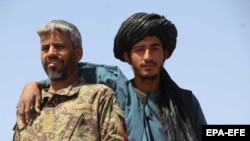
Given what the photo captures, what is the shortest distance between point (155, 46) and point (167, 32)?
0.24 m

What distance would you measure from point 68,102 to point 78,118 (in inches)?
8.5

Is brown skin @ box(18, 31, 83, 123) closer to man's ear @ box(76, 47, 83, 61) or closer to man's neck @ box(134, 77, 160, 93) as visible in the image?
man's ear @ box(76, 47, 83, 61)

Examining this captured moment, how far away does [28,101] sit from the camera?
390cm

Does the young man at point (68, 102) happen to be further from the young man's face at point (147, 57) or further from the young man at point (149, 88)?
the young man's face at point (147, 57)

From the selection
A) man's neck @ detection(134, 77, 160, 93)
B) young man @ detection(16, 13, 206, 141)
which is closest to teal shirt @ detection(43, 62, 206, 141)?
young man @ detection(16, 13, 206, 141)

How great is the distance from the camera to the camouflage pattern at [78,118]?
3592 mm

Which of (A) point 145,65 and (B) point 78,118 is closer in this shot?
(B) point 78,118

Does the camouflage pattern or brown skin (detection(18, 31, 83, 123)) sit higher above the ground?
brown skin (detection(18, 31, 83, 123))

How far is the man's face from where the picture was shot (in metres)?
3.86

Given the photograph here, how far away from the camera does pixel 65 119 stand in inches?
144

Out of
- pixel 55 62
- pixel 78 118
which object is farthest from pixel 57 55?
pixel 78 118

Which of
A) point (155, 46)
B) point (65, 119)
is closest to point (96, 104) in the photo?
point (65, 119)

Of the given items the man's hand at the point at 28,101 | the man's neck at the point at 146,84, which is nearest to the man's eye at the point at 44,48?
the man's hand at the point at 28,101

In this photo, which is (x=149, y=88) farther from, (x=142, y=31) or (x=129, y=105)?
(x=142, y=31)
